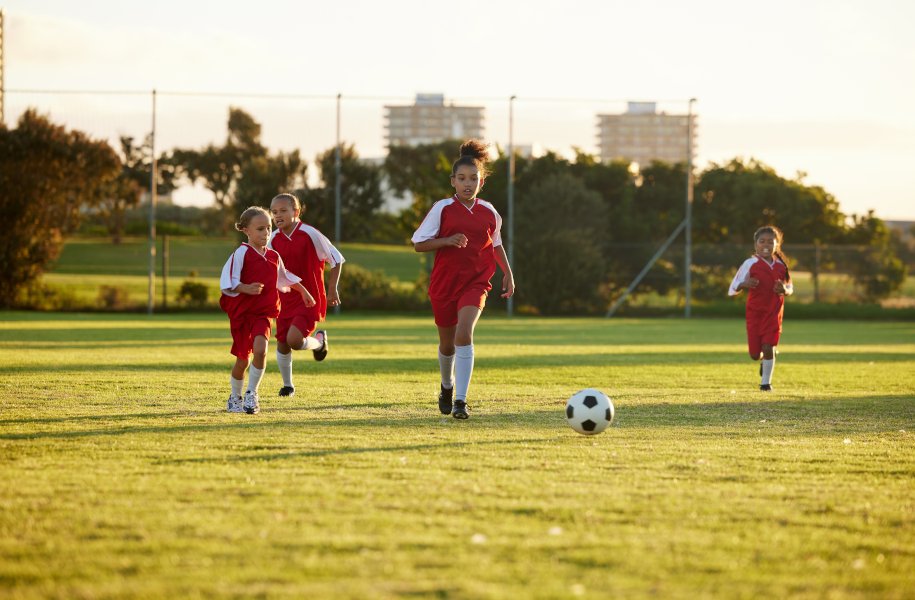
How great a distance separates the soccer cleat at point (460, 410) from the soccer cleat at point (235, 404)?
1.65m

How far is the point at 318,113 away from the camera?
3444 cm

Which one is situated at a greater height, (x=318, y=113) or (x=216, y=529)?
(x=318, y=113)

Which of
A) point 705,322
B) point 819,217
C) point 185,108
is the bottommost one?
point 705,322

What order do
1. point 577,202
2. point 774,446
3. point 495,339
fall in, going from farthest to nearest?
point 577,202 < point 495,339 < point 774,446

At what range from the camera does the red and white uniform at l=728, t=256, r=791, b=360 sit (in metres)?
12.6

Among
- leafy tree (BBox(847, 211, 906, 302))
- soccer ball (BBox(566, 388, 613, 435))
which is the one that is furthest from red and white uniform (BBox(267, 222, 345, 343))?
leafy tree (BBox(847, 211, 906, 302))

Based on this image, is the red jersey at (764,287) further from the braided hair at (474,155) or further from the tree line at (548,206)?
the tree line at (548,206)

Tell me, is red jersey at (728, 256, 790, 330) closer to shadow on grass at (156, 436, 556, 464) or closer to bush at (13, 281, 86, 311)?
shadow on grass at (156, 436, 556, 464)

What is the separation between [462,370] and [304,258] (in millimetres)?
2257

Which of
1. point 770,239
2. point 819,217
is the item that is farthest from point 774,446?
point 819,217

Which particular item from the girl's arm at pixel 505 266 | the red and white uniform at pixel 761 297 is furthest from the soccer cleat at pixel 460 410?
the red and white uniform at pixel 761 297

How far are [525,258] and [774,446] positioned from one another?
1004 inches

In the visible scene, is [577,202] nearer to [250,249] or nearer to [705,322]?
[705,322]

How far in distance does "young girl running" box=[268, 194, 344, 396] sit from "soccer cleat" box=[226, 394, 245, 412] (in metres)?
1.31
